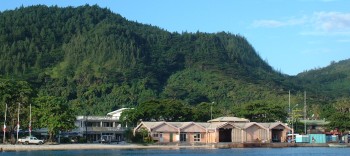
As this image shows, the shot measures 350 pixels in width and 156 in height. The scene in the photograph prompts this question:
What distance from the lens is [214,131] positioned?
301 ft

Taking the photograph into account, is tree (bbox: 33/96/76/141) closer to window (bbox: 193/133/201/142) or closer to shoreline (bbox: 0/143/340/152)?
shoreline (bbox: 0/143/340/152)

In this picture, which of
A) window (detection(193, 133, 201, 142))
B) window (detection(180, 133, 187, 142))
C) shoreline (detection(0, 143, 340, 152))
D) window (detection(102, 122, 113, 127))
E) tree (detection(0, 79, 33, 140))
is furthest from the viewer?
window (detection(102, 122, 113, 127))

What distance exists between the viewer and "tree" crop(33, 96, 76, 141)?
81.7 metres

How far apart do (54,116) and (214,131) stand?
937 inches

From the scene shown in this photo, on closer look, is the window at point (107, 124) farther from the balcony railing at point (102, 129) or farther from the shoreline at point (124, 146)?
the shoreline at point (124, 146)

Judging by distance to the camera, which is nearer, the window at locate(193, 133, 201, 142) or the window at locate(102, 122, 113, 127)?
the window at locate(193, 133, 201, 142)

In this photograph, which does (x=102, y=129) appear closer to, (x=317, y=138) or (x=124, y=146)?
(x=124, y=146)

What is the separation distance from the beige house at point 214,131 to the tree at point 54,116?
1185 cm

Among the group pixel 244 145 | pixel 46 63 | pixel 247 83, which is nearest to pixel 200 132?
pixel 244 145

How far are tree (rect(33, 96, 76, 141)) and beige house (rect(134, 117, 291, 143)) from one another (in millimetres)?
11852

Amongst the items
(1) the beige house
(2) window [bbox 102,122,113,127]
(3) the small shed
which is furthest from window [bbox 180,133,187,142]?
(2) window [bbox 102,122,113,127]

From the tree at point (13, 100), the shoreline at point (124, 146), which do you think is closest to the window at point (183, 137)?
the shoreline at point (124, 146)

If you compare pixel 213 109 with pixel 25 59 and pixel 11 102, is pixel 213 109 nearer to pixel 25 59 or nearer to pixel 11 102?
pixel 11 102

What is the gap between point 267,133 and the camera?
9306 cm
